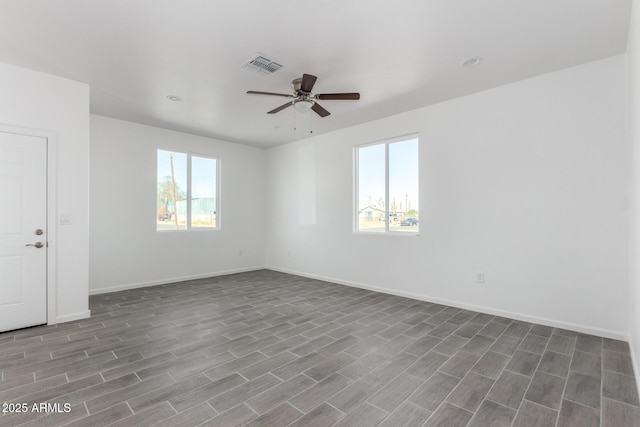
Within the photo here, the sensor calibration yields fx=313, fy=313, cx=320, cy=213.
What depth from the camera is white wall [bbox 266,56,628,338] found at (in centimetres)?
314

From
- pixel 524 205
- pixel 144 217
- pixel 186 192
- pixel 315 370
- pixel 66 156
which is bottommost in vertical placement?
pixel 315 370

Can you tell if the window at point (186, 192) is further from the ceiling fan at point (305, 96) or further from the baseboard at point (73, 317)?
the ceiling fan at point (305, 96)

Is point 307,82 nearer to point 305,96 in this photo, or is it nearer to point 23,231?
point 305,96

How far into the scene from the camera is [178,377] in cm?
240

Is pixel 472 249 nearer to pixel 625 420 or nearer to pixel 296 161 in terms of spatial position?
pixel 625 420

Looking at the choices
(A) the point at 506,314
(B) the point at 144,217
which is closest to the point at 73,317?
(B) the point at 144,217

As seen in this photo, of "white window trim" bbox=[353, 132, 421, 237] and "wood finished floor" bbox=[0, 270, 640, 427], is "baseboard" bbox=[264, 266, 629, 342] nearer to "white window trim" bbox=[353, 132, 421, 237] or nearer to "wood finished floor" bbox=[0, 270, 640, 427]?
"wood finished floor" bbox=[0, 270, 640, 427]

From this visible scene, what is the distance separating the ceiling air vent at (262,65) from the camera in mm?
3117

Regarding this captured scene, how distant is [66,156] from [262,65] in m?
2.60

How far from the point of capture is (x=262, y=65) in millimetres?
3248

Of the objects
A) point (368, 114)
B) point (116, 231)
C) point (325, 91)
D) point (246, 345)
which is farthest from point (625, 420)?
point (116, 231)

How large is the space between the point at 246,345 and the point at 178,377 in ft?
2.35

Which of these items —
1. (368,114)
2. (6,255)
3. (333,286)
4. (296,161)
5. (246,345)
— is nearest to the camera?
(246,345)

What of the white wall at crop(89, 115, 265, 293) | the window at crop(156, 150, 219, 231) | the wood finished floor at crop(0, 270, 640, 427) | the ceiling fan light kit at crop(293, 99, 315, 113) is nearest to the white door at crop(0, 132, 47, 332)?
the wood finished floor at crop(0, 270, 640, 427)
